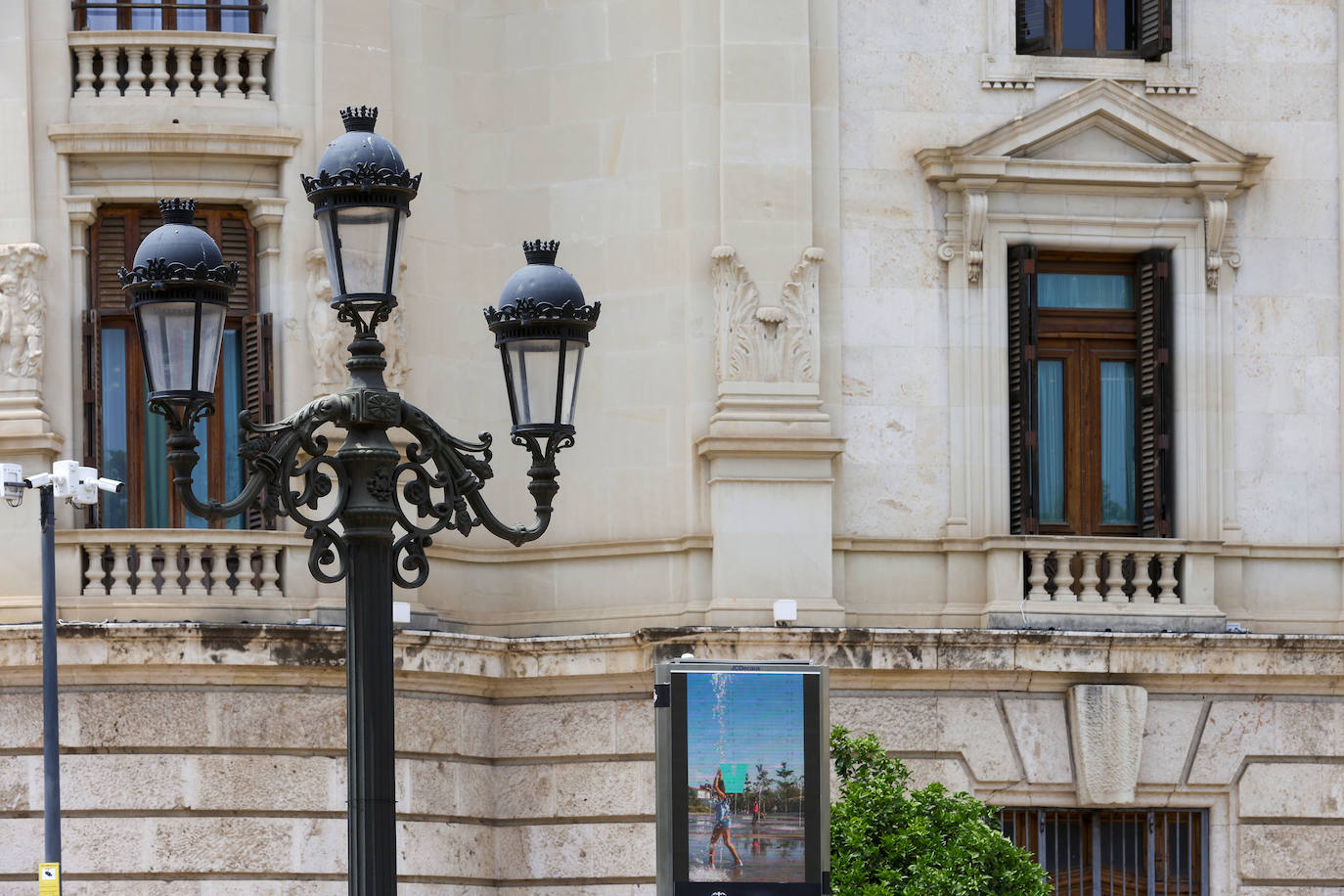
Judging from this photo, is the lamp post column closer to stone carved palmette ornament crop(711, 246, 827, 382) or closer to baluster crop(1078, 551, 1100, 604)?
Answer: stone carved palmette ornament crop(711, 246, 827, 382)

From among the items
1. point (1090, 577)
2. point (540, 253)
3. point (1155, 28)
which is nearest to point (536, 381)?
point (540, 253)

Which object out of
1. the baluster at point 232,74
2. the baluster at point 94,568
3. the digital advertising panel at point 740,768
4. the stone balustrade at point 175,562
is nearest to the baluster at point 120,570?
the stone balustrade at point 175,562

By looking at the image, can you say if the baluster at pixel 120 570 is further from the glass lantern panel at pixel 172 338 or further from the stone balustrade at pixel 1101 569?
the glass lantern panel at pixel 172 338

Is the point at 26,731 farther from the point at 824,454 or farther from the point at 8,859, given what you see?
the point at 824,454

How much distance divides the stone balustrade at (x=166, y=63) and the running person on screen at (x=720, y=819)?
31.5 feet

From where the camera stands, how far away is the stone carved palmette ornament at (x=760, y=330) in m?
24.7

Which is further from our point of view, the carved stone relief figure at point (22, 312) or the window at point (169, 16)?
the window at point (169, 16)

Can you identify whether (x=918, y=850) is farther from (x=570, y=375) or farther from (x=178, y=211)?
(x=178, y=211)

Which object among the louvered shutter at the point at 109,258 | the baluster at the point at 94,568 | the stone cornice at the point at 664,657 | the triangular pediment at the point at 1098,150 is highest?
the triangular pediment at the point at 1098,150

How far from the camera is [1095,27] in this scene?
2617 cm

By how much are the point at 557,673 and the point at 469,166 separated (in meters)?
4.97

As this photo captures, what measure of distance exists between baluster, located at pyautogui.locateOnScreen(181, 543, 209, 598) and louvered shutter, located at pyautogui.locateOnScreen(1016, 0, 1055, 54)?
916cm

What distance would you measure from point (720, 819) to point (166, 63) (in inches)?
414

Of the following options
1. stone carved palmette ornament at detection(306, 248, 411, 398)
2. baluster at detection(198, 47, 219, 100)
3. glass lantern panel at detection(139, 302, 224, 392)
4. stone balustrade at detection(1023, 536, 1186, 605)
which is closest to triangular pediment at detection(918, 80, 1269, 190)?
stone balustrade at detection(1023, 536, 1186, 605)
